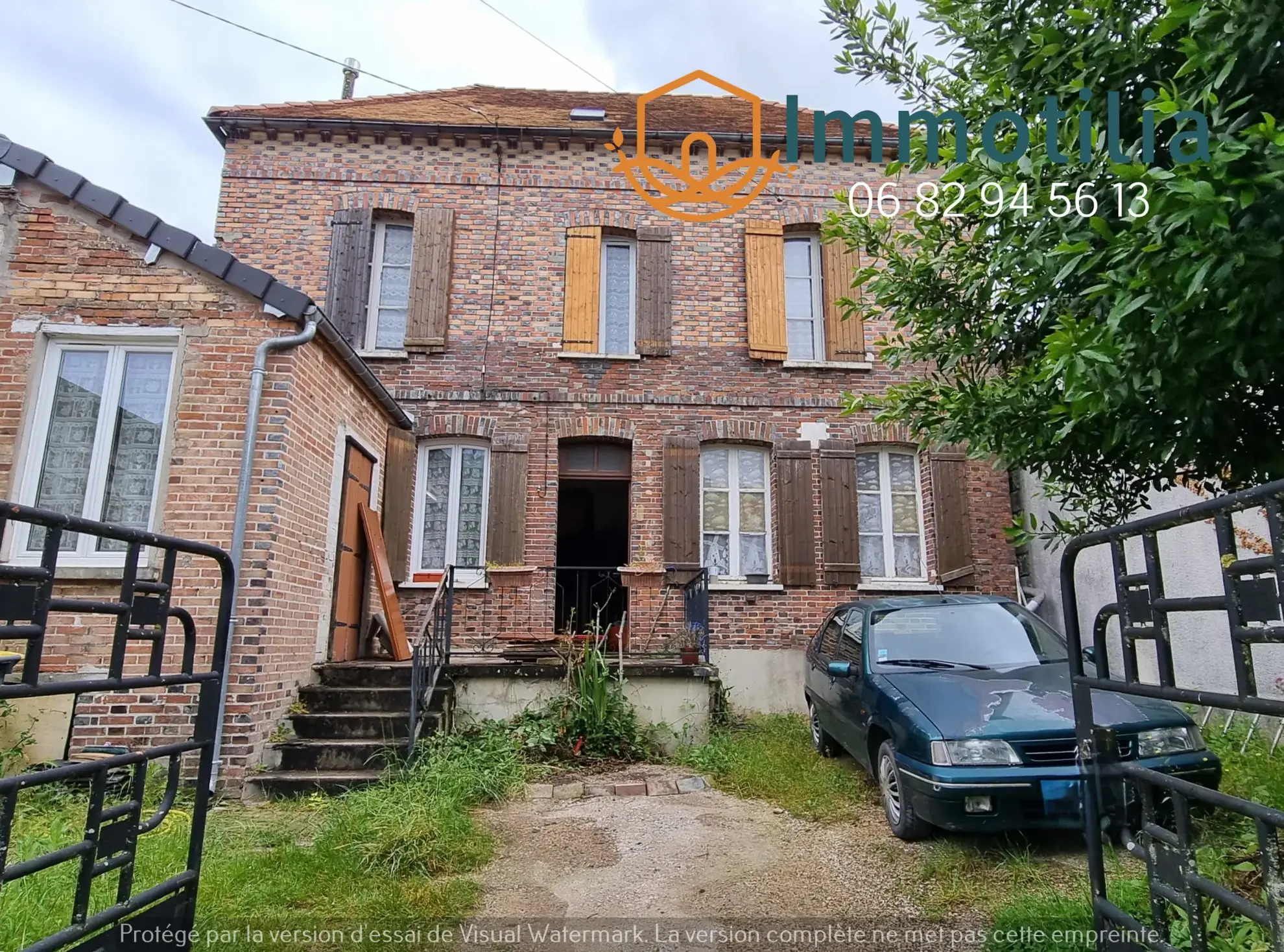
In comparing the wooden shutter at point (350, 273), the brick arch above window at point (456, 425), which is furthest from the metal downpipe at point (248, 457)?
the wooden shutter at point (350, 273)

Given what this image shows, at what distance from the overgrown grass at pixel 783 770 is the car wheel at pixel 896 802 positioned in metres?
0.43

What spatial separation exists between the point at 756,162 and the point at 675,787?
851 centimetres

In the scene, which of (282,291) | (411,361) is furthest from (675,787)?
(411,361)

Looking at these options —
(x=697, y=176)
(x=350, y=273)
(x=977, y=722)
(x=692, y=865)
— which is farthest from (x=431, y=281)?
(x=977, y=722)

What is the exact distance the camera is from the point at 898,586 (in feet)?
31.1

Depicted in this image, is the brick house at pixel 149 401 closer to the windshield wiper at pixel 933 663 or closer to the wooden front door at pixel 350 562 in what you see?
the wooden front door at pixel 350 562

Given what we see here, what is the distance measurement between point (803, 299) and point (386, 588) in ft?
22.1

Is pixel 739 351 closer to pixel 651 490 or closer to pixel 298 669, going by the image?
pixel 651 490

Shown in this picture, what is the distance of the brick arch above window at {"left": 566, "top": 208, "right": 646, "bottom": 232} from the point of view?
10297mm

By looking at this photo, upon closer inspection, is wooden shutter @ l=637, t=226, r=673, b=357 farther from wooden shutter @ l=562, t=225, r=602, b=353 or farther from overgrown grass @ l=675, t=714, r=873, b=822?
overgrown grass @ l=675, t=714, r=873, b=822

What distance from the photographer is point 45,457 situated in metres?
5.77

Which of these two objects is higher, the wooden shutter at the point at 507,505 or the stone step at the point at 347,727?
the wooden shutter at the point at 507,505

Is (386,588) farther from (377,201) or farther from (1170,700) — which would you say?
(1170,700)

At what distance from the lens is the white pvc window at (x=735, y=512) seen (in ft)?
31.4
